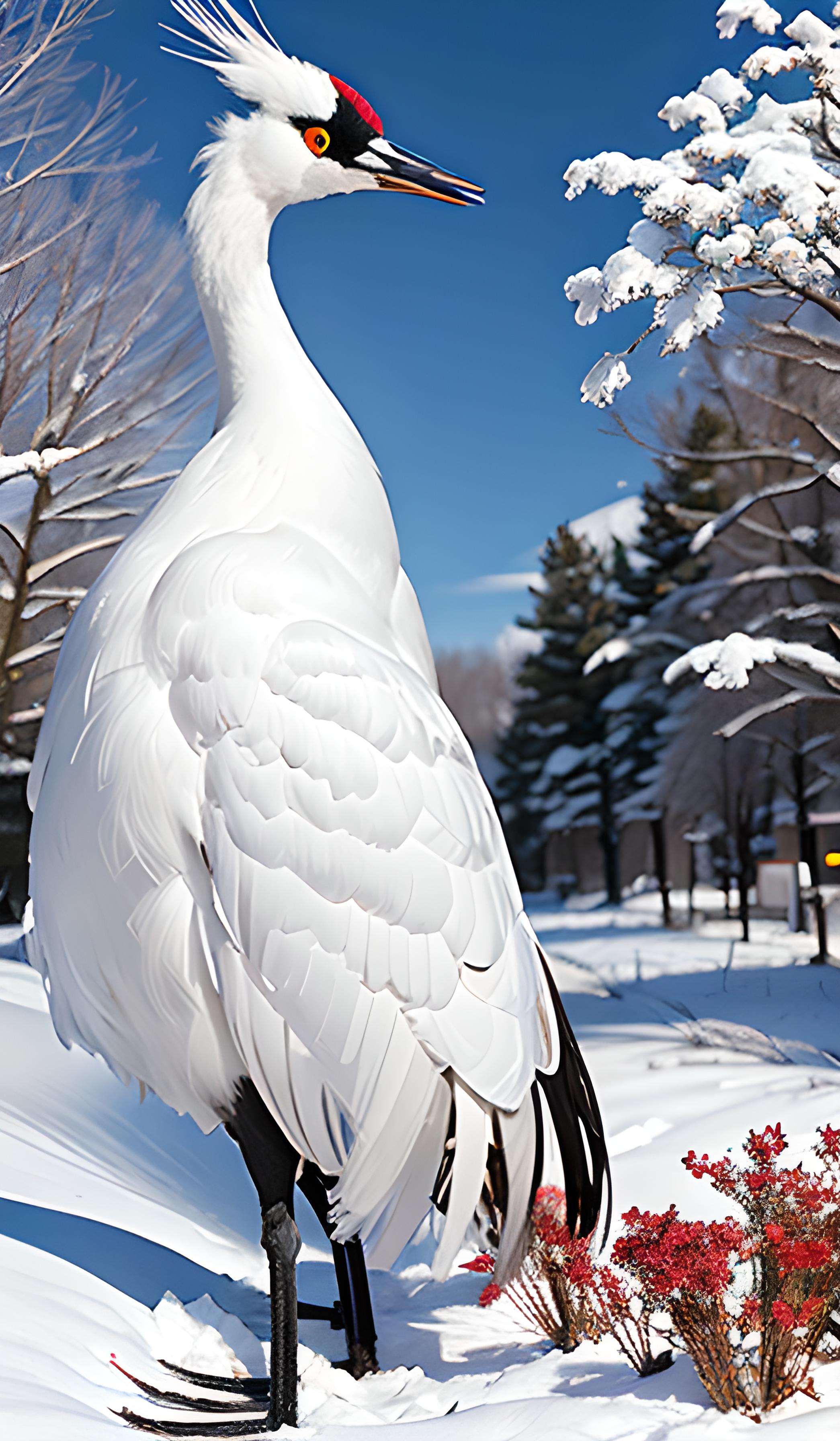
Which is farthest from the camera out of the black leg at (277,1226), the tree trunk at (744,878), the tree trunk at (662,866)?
the tree trunk at (662,866)

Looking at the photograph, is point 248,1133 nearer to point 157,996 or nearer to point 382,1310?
point 157,996

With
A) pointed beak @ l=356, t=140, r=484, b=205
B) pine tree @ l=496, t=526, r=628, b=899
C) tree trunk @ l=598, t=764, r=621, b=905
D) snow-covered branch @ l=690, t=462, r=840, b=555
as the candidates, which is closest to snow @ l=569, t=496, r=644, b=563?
pine tree @ l=496, t=526, r=628, b=899

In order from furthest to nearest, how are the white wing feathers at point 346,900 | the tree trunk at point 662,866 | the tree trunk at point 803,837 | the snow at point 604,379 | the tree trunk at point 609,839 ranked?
the tree trunk at point 609,839, the tree trunk at point 662,866, the tree trunk at point 803,837, the snow at point 604,379, the white wing feathers at point 346,900

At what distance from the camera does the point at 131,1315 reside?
2371 millimetres

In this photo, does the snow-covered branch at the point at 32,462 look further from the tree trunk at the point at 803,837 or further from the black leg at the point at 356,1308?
the tree trunk at the point at 803,837

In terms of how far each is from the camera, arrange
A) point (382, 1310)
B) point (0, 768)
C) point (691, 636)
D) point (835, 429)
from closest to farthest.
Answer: point (382, 1310) < point (835, 429) < point (0, 768) < point (691, 636)

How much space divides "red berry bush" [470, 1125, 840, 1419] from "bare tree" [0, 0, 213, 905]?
680 centimetres

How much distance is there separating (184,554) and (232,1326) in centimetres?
188

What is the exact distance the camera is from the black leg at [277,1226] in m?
1.87

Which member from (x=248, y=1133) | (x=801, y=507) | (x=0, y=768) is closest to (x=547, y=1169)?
(x=248, y=1133)

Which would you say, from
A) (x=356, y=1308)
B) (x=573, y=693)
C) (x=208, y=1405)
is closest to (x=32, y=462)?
(x=356, y=1308)

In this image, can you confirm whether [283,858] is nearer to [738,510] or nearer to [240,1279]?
[240,1279]

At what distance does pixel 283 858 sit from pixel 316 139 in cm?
161

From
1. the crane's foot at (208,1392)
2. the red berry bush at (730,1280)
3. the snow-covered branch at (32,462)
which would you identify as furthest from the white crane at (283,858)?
the snow-covered branch at (32,462)
